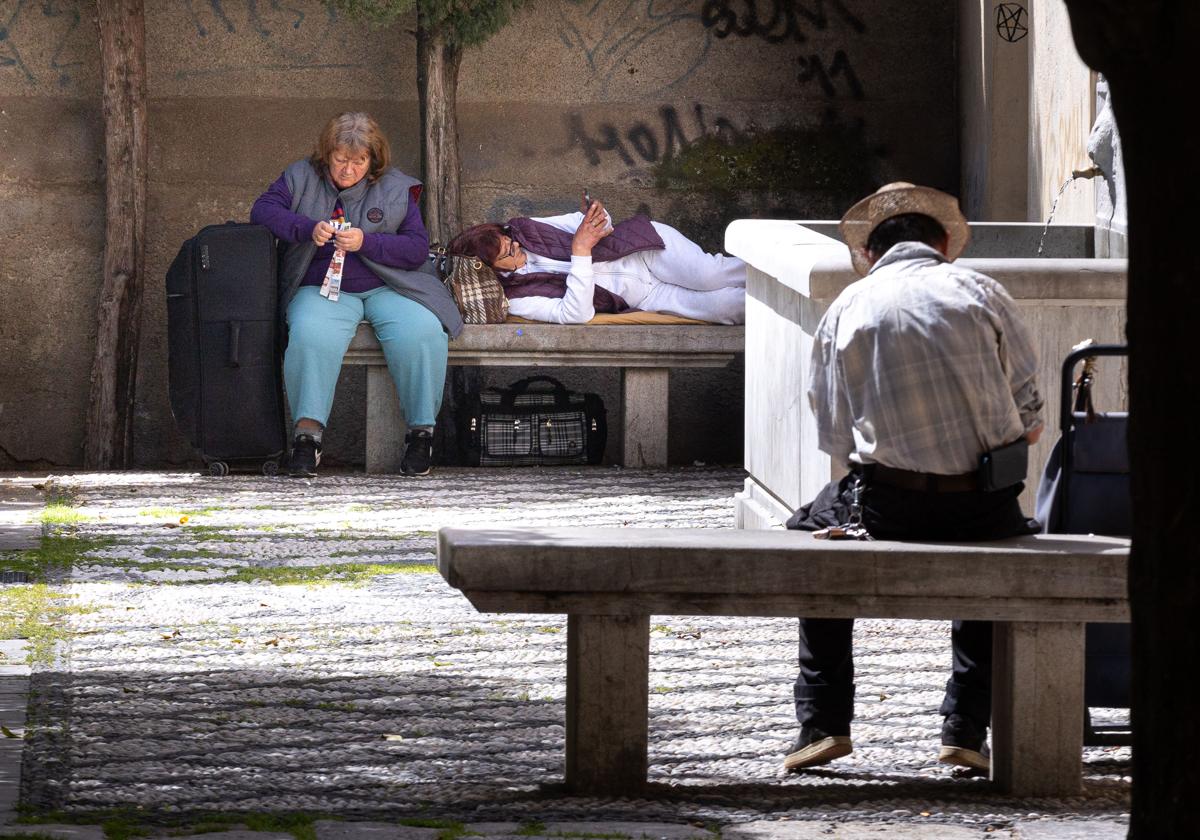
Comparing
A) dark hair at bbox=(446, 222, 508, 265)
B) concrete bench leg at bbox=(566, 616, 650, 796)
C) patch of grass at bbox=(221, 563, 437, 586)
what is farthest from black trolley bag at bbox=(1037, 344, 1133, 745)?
dark hair at bbox=(446, 222, 508, 265)

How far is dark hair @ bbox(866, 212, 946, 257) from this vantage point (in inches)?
188

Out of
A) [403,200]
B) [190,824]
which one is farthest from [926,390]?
[403,200]

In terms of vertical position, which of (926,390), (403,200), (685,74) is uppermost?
(685,74)

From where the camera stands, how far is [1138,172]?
8.09 ft

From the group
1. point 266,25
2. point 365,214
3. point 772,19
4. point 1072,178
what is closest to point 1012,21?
point 772,19

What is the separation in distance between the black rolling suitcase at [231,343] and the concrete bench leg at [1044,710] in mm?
6681

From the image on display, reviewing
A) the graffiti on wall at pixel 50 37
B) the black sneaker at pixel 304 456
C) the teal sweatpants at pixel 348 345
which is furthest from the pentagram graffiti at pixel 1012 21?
the graffiti on wall at pixel 50 37

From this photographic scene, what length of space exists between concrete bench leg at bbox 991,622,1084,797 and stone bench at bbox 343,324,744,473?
6642 mm

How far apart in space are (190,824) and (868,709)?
1935mm

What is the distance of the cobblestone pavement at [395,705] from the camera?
164 inches

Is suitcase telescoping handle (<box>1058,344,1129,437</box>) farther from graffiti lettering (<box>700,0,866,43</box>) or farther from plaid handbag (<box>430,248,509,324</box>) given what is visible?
graffiti lettering (<box>700,0,866,43</box>)

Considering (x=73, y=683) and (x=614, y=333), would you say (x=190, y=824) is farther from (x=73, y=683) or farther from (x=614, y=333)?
(x=614, y=333)

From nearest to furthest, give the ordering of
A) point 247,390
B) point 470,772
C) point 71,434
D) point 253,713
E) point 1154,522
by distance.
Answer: point 1154,522 < point 470,772 < point 253,713 < point 247,390 < point 71,434

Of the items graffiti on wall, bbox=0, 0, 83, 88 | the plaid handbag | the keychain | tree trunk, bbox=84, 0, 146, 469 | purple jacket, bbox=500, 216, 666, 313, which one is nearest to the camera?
the keychain
